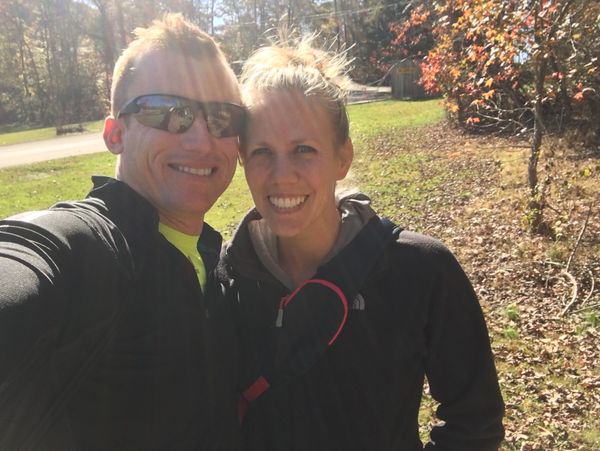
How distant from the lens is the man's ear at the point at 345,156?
2.08 metres

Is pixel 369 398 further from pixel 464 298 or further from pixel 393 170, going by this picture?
pixel 393 170

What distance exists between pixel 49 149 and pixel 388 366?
22.3 meters

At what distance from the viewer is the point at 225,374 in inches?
67.7

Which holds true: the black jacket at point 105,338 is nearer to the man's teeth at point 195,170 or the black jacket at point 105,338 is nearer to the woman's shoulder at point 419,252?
the man's teeth at point 195,170

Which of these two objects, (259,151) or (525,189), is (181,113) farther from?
(525,189)

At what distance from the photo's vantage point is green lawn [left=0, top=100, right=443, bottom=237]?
11.3 m

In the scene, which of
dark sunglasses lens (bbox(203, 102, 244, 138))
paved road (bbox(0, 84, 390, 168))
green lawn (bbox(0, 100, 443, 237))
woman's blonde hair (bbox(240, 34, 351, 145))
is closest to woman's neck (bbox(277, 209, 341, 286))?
woman's blonde hair (bbox(240, 34, 351, 145))

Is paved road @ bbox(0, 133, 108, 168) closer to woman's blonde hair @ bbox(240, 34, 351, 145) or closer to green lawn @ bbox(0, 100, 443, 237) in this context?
green lawn @ bbox(0, 100, 443, 237)

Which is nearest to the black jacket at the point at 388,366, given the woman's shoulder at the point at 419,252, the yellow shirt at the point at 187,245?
the woman's shoulder at the point at 419,252

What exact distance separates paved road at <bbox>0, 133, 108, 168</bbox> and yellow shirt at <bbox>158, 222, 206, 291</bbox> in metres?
17.5

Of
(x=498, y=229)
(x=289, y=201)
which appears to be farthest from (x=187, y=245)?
(x=498, y=229)

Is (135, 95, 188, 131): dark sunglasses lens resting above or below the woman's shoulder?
above

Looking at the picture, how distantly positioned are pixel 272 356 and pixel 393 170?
11955 millimetres

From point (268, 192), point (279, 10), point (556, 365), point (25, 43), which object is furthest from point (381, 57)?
point (268, 192)
